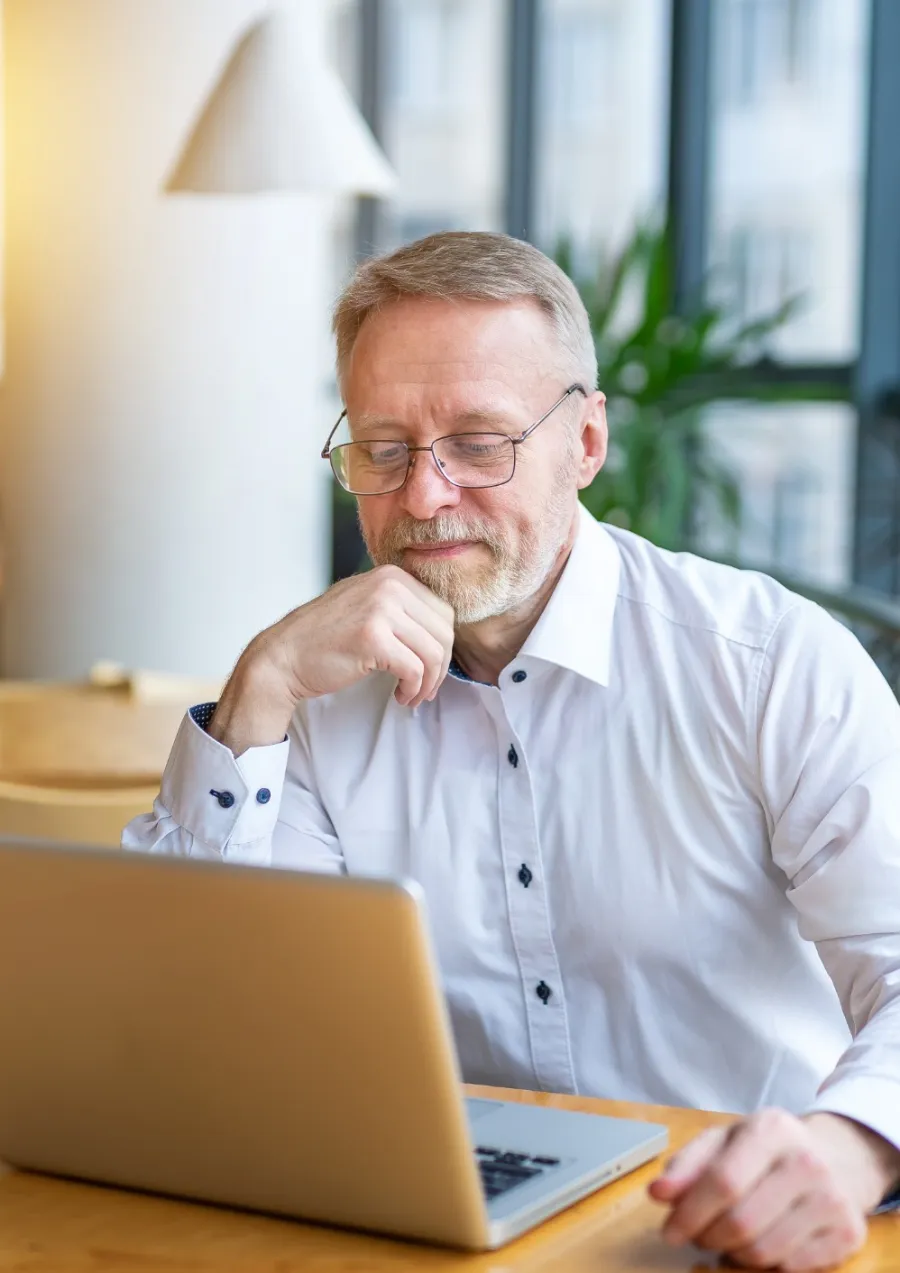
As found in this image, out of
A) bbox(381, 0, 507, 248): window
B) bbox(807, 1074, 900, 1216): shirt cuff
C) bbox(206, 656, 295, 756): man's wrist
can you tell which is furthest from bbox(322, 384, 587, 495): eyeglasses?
bbox(381, 0, 507, 248): window

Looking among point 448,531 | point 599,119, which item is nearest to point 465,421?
point 448,531

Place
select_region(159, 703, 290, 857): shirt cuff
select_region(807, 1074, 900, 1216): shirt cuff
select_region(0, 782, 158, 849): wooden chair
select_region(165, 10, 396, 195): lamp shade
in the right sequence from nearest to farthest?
select_region(807, 1074, 900, 1216): shirt cuff → select_region(159, 703, 290, 857): shirt cuff → select_region(0, 782, 158, 849): wooden chair → select_region(165, 10, 396, 195): lamp shade

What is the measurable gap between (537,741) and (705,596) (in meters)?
0.22

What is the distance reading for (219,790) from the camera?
5.30ft

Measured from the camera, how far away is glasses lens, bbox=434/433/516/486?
1698 mm

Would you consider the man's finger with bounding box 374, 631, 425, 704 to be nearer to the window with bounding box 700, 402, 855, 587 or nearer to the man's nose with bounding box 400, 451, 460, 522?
the man's nose with bounding box 400, 451, 460, 522

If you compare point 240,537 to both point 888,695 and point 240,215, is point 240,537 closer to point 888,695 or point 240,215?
point 240,215

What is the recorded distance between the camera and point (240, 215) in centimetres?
427

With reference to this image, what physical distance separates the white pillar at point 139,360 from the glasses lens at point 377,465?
2.59 m

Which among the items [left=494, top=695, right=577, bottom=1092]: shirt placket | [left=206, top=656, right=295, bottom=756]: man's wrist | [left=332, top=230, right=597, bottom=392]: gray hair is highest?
[left=332, top=230, right=597, bottom=392]: gray hair

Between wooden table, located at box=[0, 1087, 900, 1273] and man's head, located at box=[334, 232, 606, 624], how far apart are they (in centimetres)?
74

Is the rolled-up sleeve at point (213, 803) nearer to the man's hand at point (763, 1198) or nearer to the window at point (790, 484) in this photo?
the man's hand at point (763, 1198)

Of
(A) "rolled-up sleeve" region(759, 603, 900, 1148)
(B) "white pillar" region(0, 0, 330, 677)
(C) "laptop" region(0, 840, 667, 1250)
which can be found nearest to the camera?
(C) "laptop" region(0, 840, 667, 1250)

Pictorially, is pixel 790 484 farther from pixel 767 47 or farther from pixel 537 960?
pixel 537 960
